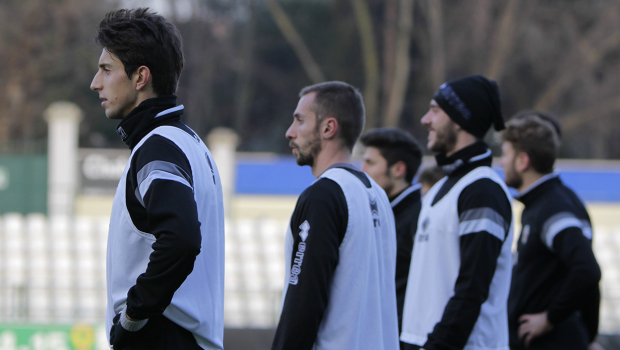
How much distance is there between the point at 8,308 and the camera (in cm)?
1037

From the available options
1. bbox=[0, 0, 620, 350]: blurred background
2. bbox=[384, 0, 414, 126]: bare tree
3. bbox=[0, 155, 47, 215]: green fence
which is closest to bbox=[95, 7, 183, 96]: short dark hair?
bbox=[0, 155, 47, 215]: green fence

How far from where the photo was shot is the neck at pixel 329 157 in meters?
2.74

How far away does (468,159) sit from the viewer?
3.19 metres

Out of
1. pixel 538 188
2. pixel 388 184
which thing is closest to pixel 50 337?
pixel 388 184

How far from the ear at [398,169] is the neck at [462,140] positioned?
2.69ft

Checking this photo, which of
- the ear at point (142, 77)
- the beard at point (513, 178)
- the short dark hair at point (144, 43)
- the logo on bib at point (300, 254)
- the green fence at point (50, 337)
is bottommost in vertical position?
the green fence at point (50, 337)

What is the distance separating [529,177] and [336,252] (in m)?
1.82

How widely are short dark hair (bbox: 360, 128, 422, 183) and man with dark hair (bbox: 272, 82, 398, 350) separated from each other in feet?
4.50

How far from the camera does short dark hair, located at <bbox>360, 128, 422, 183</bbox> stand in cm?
412

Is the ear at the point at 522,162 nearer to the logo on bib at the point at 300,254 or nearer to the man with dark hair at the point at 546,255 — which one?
the man with dark hair at the point at 546,255

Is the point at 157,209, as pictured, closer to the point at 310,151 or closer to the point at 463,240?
the point at 310,151

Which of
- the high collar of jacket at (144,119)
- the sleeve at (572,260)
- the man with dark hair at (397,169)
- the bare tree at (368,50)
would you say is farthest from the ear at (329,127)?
the bare tree at (368,50)

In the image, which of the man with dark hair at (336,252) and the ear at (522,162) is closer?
the man with dark hair at (336,252)

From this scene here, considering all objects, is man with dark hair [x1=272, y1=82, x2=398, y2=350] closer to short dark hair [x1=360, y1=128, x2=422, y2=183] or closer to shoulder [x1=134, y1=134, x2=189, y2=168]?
shoulder [x1=134, y1=134, x2=189, y2=168]
